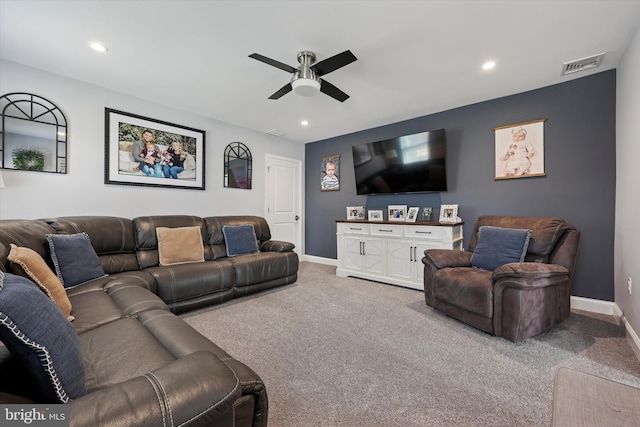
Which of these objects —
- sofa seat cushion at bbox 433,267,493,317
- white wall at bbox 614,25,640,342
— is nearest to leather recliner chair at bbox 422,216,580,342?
sofa seat cushion at bbox 433,267,493,317

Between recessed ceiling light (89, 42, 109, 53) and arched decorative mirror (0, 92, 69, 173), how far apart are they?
99 centimetres

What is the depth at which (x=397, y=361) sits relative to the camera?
195cm

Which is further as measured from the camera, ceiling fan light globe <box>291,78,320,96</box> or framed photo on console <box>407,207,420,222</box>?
framed photo on console <box>407,207,420,222</box>

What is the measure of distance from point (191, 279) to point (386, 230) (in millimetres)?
2650

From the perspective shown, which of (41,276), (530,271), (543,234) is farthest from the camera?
(543,234)

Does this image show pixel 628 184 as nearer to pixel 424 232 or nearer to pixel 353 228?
pixel 424 232

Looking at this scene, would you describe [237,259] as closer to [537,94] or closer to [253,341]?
[253,341]

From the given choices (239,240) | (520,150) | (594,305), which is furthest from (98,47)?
(594,305)

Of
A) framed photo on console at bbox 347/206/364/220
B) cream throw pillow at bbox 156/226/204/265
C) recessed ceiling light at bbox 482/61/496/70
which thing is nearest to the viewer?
recessed ceiling light at bbox 482/61/496/70

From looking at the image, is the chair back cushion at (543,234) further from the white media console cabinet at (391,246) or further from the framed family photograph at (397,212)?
the framed family photograph at (397,212)

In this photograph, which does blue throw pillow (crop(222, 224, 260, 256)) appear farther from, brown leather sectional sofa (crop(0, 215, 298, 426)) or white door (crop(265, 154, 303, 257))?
white door (crop(265, 154, 303, 257))

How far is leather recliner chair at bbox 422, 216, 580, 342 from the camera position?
2133 millimetres

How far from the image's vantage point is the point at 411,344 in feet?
7.14

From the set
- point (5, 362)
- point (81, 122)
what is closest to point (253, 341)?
point (5, 362)
